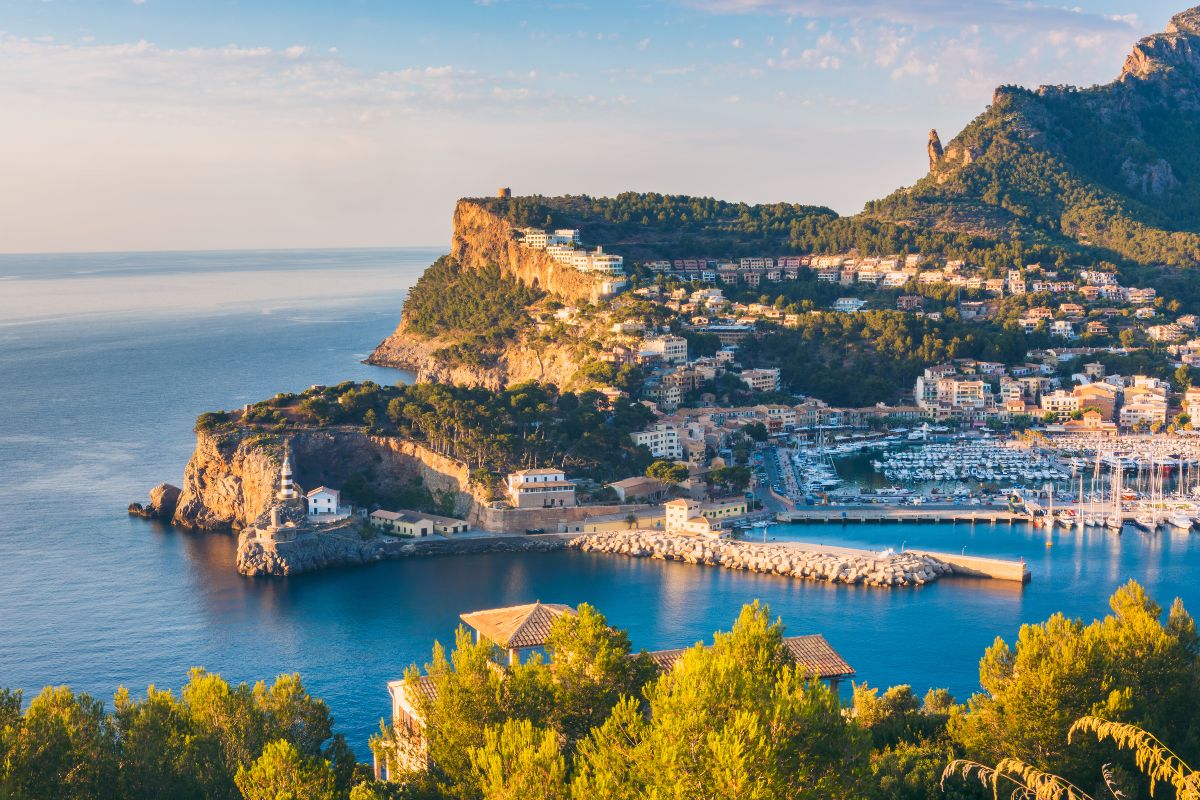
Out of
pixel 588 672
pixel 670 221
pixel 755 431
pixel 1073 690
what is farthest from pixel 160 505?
pixel 670 221

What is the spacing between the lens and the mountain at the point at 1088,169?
89.9 meters

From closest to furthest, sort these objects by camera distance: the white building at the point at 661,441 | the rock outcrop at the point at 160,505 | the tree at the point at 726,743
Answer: the tree at the point at 726,743 → the rock outcrop at the point at 160,505 → the white building at the point at 661,441

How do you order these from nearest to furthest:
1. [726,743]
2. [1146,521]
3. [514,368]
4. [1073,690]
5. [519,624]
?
1. [726,743]
2. [1073,690]
3. [519,624]
4. [1146,521]
5. [514,368]

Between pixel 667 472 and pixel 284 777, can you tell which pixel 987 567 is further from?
pixel 284 777

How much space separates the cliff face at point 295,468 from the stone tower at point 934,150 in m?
75.8

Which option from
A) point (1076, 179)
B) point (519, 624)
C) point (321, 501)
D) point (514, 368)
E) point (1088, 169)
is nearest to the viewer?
point (519, 624)

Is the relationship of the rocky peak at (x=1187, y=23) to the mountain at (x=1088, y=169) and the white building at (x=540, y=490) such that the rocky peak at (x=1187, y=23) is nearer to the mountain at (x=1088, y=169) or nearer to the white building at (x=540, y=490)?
the mountain at (x=1088, y=169)

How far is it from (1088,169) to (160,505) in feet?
280

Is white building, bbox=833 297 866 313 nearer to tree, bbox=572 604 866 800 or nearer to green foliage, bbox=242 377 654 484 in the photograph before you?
green foliage, bbox=242 377 654 484

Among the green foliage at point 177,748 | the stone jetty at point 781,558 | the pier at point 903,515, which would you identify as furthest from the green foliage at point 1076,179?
the green foliage at point 177,748

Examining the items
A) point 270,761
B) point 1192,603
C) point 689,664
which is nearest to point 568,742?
point 689,664

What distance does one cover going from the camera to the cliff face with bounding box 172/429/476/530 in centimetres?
3741

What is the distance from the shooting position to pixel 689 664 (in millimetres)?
12398

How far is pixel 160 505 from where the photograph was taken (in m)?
38.5
